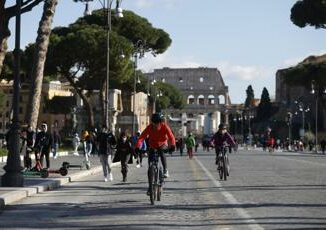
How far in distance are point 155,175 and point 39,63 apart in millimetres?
21272

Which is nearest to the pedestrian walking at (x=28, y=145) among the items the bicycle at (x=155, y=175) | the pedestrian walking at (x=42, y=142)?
the pedestrian walking at (x=42, y=142)

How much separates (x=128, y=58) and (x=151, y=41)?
7.26 m

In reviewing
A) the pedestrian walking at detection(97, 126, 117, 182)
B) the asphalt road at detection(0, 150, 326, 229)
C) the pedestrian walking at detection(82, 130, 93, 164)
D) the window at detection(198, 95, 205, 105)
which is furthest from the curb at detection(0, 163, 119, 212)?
the window at detection(198, 95, 205, 105)

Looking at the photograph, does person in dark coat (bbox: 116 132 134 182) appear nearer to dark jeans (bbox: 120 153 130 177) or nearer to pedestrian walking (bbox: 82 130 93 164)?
dark jeans (bbox: 120 153 130 177)

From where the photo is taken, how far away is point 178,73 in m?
189

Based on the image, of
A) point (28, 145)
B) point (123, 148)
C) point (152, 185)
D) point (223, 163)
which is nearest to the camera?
point (152, 185)

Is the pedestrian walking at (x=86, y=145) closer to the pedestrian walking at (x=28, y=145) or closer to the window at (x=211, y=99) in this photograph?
the pedestrian walking at (x=28, y=145)

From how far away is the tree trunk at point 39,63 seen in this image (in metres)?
35.1

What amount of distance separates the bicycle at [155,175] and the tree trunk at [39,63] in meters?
19.7

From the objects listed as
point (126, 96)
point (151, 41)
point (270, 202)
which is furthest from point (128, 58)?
point (270, 202)

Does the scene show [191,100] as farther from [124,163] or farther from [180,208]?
[180,208]

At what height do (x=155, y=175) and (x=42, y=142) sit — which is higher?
(x=42, y=142)

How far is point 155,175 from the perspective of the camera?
15.2 meters

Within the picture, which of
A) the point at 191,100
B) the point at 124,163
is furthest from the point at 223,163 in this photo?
the point at 191,100
